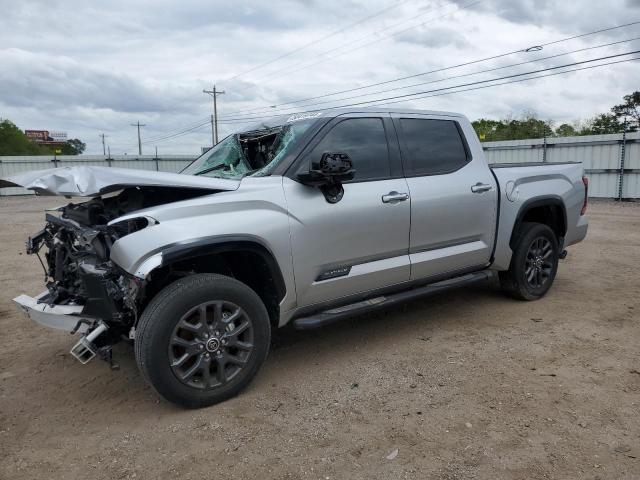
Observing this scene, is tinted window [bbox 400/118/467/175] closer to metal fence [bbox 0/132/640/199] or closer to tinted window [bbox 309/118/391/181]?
tinted window [bbox 309/118/391/181]

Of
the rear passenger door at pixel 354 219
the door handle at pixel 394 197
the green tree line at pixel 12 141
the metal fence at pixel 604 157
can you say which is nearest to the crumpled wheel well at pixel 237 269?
the rear passenger door at pixel 354 219

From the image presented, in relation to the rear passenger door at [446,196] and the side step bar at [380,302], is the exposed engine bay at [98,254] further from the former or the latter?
the rear passenger door at [446,196]

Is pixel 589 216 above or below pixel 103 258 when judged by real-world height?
below

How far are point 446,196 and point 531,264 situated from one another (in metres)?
1.58

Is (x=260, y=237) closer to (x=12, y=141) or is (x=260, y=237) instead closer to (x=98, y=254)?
(x=98, y=254)

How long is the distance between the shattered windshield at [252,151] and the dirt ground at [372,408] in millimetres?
1530

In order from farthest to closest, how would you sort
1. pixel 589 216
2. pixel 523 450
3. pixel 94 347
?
pixel 589 216 < pixel 94 347 < pixel 523 450

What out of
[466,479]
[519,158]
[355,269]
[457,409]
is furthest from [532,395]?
[519,158]

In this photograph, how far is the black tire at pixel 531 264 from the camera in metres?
5.08

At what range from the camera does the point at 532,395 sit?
3.28 m

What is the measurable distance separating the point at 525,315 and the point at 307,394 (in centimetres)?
259

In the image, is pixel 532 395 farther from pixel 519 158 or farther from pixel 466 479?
pixel 519 158

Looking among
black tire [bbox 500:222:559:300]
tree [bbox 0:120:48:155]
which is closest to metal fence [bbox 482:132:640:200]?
black tire [bbox 500:222:559:300]

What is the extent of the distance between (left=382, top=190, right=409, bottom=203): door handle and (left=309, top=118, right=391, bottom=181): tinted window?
0.55 ft
